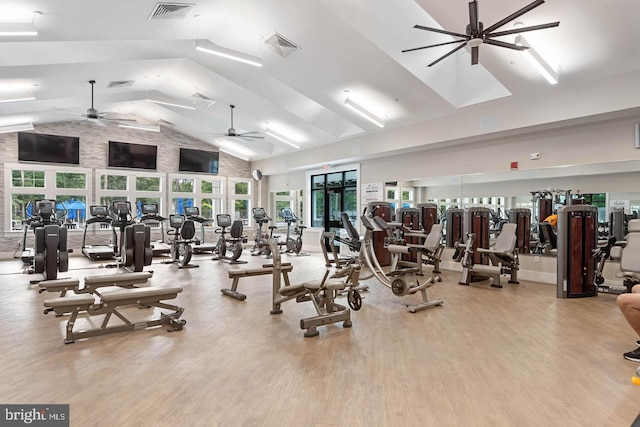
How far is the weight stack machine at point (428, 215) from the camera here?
27.9ft

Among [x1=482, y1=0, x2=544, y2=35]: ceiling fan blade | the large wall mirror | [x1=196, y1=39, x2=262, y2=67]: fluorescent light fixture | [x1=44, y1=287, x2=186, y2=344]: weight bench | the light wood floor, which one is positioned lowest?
the light wood floor

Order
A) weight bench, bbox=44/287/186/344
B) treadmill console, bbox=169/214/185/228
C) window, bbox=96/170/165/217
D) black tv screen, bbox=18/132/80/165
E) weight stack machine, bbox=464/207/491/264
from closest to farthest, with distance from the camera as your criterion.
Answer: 1. weight bench, bbox=44/287/186/344
2. weight stack machine, bbox=464/207/491/264
3. treadmill console, bbox=169/214/185/228
4. black tv screen, bbox=18/132/80/165
5. window, bbox=96/170/165/217

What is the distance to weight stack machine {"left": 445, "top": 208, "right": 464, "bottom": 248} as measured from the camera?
8156mm

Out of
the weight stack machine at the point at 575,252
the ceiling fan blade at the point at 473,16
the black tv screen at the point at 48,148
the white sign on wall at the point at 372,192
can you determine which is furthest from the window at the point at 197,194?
the ceiling fan blade at the point at 473,16

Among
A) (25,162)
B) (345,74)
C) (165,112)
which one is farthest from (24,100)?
(345,74)

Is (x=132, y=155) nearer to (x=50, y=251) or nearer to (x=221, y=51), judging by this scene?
(x=50, y=251)

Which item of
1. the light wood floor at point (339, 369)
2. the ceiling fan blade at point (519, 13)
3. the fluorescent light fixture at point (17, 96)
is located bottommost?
the light wood floor at point (339, 369)

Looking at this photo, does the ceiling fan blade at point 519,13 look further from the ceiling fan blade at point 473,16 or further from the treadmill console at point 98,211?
the treadmill console at point 98,211

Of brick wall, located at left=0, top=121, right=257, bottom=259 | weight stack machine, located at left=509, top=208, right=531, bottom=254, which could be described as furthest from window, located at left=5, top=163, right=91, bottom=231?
weight stack machine, located at left=509, top=208, right=531, bottom=254

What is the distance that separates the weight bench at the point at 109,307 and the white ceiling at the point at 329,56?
11.3 ft

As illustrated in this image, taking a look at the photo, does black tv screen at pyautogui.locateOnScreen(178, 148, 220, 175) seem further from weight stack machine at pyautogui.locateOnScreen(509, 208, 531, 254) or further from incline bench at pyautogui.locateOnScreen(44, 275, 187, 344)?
weight stack machine at pyautogui.locateOnScreen(509, 208, 531, 254)

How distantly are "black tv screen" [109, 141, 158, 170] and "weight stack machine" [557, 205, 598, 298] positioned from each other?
11655mm

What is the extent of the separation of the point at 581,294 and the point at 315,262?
5.66m

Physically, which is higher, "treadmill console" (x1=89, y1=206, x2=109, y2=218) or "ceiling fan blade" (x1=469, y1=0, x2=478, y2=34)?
"ceiling fan blade" (x1=469, y1=0, x2=478, y2=34)
